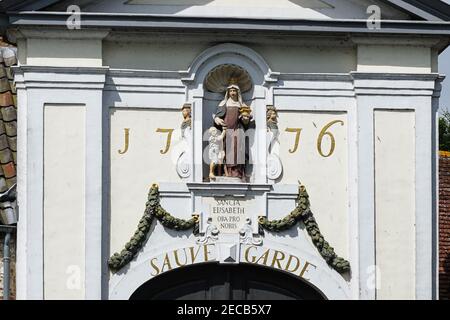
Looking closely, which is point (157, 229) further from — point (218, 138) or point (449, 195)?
point (449, 195)

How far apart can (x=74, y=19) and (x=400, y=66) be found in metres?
4.56

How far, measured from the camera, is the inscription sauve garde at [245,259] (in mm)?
24547

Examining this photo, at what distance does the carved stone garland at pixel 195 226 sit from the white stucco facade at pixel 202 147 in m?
0.11

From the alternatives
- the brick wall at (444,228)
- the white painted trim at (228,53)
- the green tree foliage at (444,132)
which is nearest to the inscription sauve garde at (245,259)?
the white painted trim at (228,53)

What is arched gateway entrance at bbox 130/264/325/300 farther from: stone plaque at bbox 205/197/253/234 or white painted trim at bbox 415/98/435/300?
white painted trim at bbox 415/98/435/300

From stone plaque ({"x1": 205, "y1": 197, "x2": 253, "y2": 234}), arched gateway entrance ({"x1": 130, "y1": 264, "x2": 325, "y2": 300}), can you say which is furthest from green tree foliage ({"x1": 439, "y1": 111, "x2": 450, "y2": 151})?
stone plaque ({"x1": 205, "y1": 197, "x2": 253, "y2": 234})

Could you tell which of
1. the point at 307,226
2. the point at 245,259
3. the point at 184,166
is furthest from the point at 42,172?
the point at 307,226

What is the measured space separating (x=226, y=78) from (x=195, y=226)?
2.14 m

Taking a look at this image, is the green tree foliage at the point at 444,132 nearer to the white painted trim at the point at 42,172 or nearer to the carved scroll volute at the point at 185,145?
the carved scroll volute at the point at 185,145

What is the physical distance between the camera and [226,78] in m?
25.1

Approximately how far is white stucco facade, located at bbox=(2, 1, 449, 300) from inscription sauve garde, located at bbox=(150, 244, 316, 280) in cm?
3
